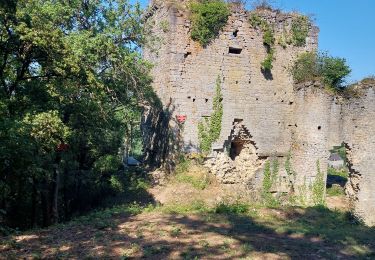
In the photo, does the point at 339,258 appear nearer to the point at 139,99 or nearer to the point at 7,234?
the point at 7,234

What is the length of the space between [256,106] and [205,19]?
407 cm

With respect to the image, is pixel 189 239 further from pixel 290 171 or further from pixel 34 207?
pixel 290 171

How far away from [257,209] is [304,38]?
999 cm

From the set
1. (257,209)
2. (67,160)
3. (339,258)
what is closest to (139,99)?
(67,160)

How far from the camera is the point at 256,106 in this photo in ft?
56.3

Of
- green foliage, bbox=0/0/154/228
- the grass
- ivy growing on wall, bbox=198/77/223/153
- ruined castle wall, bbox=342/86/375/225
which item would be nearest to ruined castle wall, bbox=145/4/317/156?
ivy growing on wall, bbox=198/77/223/153

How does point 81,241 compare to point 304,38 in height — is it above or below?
below

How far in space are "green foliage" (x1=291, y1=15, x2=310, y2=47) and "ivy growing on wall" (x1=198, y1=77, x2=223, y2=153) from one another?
415 cm

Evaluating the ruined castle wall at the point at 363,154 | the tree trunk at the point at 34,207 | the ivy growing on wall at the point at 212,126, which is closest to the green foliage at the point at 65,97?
the tree trunk at the point at 34,207

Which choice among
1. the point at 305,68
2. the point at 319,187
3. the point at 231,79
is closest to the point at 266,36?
the point at 305,68

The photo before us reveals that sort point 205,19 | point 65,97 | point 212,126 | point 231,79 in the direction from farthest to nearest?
1. point 231,79
2. point 212,126
3. point 205,19
4. point 65,97

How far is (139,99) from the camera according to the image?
49.6 ft

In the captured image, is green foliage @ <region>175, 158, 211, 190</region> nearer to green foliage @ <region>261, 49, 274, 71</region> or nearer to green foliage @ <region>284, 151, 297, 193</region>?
green foliage @ <region>284, 151, 297, 193</region>

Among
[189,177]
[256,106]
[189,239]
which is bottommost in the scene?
[189,239]
